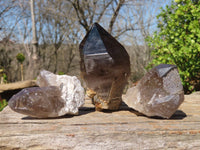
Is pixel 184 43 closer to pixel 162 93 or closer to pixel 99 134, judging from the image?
pixel 162 93

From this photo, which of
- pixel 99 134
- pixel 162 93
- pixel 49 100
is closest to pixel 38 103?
pixel 49 100

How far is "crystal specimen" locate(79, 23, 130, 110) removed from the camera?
1614 millimetres

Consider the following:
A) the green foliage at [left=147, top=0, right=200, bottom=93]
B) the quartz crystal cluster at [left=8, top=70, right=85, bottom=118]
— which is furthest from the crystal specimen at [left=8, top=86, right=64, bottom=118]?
the green foliage at [left=147, top=0, right=200, bottom=93]

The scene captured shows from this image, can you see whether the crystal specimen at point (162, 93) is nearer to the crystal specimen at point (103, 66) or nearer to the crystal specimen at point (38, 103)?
the crystal specimen at point (103, 66)

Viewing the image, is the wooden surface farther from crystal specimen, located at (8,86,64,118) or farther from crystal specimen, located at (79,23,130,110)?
crystal specimen, located at (79,23,130,110)

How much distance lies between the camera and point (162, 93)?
1.56 meters

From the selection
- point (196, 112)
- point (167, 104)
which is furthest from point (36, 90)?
point (196, 112)

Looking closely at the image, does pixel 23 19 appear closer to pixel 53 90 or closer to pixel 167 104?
pixel 53 90

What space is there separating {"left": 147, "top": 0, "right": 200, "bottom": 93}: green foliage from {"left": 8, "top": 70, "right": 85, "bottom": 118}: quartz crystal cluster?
2.09m

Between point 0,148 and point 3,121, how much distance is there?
0.28m

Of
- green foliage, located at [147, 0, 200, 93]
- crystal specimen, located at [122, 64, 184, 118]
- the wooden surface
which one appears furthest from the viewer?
green foliage, located at [147, 0, 200, 93]

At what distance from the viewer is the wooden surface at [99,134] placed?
1.29 meters

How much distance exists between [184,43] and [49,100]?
2.57 meters

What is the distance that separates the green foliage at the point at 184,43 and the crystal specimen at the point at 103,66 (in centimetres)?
177
